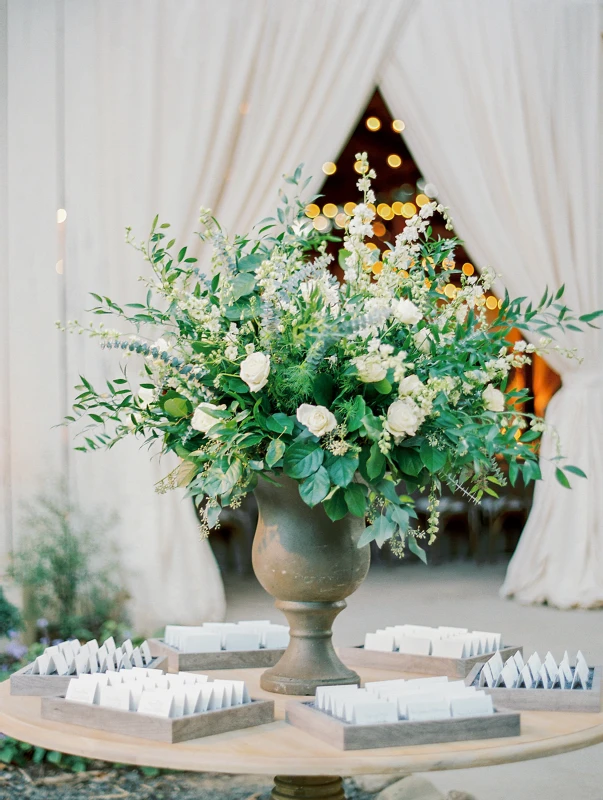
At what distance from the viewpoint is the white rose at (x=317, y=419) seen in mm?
1423

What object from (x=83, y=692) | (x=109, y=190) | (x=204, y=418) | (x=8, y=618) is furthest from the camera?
(x=109, y=190)

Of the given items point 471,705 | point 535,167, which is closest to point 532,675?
point 471,705

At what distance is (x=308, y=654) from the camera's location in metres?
1.60

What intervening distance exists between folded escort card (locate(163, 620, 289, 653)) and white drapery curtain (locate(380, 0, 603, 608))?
3638mm

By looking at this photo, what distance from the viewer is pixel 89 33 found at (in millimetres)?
4727

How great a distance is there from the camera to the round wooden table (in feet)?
3.95

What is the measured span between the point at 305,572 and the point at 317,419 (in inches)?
10.9

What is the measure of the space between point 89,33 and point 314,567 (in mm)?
3891

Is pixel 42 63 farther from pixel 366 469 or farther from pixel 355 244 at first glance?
pixel 366 469

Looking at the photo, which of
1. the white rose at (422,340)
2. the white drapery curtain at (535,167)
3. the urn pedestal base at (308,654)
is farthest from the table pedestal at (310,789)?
the white drapery curtain at (535,167)

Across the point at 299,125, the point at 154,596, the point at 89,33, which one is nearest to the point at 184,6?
the point at 89,33

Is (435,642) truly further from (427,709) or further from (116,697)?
(116,697)

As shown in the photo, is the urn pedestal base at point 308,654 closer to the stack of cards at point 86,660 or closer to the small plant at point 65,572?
the stack of cards at point 86,660

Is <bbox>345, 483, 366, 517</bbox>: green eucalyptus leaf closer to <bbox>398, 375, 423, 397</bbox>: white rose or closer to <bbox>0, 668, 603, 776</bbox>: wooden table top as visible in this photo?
<bbox>398, 375, 423, 397</bbox>: white rose
